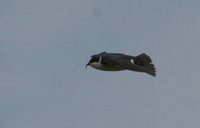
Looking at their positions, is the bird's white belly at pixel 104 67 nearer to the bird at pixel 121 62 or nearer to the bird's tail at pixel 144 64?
the bird at pixel 121 62

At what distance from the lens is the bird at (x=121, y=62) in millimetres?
21516

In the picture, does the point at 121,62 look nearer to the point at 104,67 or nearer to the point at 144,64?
the point at 104,67

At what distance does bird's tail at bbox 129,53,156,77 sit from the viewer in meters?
21.5

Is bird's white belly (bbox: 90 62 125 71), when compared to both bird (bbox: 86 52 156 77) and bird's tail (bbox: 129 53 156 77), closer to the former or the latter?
bird (bbox: 86 52 156 77)

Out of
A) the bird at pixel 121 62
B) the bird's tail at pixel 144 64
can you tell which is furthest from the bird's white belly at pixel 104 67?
the bird's tail at pixel 144 64

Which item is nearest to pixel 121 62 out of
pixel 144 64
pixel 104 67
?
pixel 104 67

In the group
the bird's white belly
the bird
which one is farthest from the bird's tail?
the bird's white belly

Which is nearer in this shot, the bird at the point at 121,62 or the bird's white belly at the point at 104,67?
the bird at the point at 121,62

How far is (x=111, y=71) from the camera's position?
71.2 feet

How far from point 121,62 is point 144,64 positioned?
2.86ft

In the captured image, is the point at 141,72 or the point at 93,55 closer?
the point at 141,72

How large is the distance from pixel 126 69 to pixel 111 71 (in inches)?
17.0

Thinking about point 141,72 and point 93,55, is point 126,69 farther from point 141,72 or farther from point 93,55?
point 93,55

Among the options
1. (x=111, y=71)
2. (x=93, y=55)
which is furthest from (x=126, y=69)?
(x=93, y=55)
